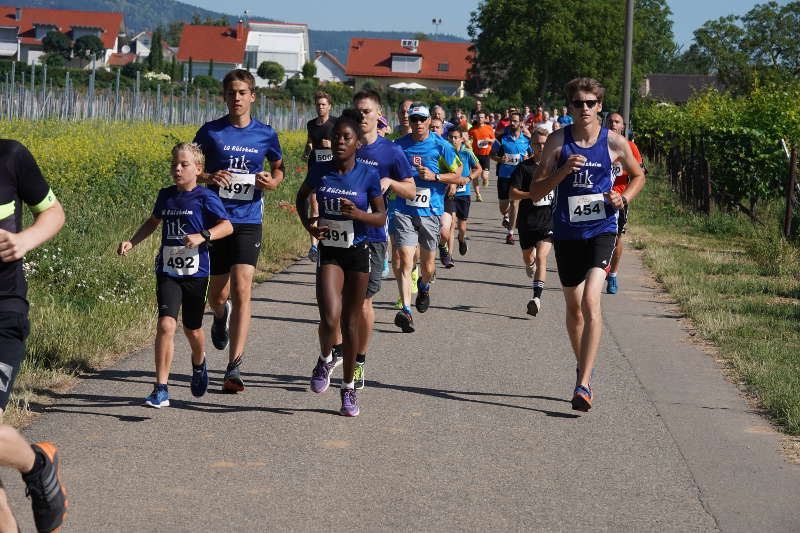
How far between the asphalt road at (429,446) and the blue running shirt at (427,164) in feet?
4.68

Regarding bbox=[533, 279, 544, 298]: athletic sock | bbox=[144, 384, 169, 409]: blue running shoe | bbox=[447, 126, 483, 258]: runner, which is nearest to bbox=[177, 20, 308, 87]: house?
bbox=[447, 126, 483, 258]: runner

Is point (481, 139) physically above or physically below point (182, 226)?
above

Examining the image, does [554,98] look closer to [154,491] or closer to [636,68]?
[636,68]

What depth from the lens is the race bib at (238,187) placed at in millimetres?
8227

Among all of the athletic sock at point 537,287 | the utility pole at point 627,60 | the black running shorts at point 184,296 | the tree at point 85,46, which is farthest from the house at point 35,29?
the black running shorts at point 184,296

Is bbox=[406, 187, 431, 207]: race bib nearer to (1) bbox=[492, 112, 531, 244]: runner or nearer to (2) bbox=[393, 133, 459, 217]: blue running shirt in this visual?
(2) bbox=[393, 133, 459, 217]: blue running shirt

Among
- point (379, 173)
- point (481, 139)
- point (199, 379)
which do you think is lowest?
point (199, 379)

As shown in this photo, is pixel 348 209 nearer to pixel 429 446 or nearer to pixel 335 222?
pixel 335 222

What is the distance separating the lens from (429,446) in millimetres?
6734

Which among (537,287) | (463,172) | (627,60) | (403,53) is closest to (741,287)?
(537,287)

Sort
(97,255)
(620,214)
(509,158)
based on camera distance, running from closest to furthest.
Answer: (97,255), (620,214), (509,158)

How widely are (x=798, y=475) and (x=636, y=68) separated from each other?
8903cm

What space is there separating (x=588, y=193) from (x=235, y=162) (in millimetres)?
2246

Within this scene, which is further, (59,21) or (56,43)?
(59,21)
